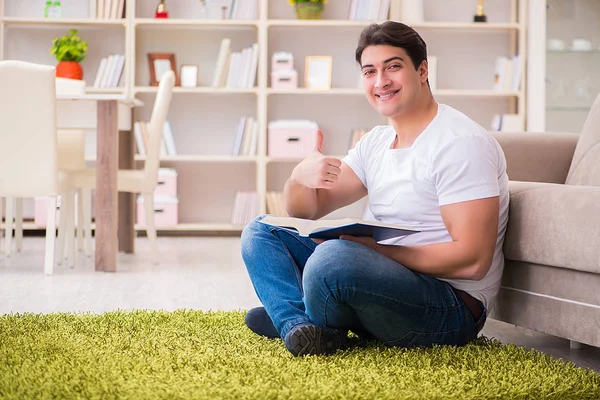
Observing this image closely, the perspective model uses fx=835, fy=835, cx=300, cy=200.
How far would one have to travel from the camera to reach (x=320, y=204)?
6.51 feet

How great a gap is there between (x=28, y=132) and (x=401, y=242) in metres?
2.05

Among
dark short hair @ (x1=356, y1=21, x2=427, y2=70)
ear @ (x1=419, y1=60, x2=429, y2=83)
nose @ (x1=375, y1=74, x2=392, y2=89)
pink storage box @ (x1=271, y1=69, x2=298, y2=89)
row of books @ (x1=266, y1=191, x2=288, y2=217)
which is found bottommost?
row of books @ (x1=266, y1=191, x2=288, y2=217)

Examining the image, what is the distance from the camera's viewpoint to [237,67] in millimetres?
5383

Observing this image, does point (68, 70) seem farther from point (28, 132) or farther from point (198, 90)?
point (28, 132)

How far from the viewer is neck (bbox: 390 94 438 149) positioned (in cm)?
182

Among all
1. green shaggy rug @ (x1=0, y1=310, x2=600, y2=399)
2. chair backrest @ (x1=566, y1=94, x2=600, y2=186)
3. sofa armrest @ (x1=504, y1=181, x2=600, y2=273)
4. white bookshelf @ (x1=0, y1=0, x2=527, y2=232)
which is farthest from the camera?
white bookshelf @ (x1=0, y1=0, x2=527, y2=232)

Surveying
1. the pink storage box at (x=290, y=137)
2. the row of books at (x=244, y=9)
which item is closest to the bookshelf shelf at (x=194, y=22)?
the row of books at (x=244, y=9)

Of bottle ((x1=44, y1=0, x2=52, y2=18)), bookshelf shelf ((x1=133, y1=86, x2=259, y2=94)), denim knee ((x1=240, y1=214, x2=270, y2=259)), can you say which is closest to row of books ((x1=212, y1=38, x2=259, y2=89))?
bookshelf shelf ((x1=133, y1=86, x2=259, y2=94))

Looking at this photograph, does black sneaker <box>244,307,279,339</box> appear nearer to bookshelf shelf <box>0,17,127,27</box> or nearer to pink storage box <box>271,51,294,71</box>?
pink storage box <box>271,51,294,71</box>

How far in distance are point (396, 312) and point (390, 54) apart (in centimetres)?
55

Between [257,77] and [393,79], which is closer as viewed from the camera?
[393,79]

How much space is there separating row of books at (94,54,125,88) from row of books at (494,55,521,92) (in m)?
2.44

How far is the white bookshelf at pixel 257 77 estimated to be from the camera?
5520 mm

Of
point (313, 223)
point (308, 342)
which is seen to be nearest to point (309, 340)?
point (308, 342)
